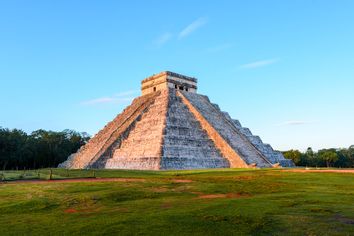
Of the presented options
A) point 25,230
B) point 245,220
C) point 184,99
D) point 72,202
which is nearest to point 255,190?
point 245,220

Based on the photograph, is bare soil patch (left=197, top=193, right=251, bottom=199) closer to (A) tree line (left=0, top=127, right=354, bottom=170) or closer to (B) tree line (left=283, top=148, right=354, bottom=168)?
(A) tree line (left=0, top=127, right=354, bottom=170)

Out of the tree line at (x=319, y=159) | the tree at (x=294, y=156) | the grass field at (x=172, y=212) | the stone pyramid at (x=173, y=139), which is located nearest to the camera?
the grass field at (x=172, y=212)

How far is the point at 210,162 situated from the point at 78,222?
29.4 m

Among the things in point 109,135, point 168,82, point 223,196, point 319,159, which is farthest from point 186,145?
point 319,159

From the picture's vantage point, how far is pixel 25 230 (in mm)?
10391

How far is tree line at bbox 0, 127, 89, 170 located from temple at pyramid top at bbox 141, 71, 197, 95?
68.1ft

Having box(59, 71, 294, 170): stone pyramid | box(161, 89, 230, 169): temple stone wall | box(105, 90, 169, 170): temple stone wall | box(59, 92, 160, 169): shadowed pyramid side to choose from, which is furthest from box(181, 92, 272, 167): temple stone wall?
box(59, 92, 160, 169): shadowed pyramid side

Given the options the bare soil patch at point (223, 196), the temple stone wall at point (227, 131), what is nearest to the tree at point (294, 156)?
the temple stone wall at point (227, 131)

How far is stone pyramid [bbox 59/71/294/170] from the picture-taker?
3872 centimetres

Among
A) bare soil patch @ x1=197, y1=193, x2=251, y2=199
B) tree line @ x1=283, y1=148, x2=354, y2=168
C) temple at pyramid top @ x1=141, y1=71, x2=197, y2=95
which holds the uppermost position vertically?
temple at pyramid top @ x1=141, y1=71, x2=197, y2=95

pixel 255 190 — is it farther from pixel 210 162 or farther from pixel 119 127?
pixel 119 127

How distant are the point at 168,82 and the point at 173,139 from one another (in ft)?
57.3

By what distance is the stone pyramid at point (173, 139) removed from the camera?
3872cm

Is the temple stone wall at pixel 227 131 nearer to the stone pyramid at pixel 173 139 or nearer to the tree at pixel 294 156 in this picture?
the stone pyramid at pixel 173 139
